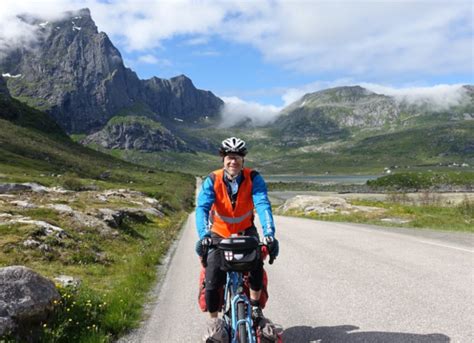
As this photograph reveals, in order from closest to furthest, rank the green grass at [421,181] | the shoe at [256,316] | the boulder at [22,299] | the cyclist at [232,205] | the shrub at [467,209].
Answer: the shoe at [256,316]
the cyclist at [232,205]
the boulder at [22,299]
the shrub at [467,209]
the green grass at [421,181]

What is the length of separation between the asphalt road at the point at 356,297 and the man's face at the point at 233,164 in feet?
9.94

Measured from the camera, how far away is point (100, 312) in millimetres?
8180

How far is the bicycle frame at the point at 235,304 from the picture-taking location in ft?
17.8

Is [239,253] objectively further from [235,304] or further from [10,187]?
[10,187]

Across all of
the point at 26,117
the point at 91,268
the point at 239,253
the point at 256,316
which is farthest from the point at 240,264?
the point at 26,117

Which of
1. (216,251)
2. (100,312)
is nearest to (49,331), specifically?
(100,312)

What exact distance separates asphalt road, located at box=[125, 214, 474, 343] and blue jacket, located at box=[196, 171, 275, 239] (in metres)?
2.17

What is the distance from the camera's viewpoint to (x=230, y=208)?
6309mm

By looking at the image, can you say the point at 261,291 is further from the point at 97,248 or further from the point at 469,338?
the point at 97,248

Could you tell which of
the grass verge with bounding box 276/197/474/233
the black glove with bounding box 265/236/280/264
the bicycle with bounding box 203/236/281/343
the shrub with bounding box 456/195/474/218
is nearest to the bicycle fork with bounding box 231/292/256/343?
the bicycle with bounding box 203/236/281/343

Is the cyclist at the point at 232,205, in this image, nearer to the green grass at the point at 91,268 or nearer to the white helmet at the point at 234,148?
the white helmet at the point at 234,148

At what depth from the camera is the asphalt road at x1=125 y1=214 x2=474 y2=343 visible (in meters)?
7.02

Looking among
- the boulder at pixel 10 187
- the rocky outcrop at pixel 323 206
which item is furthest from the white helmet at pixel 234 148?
the boulder at pixel 10 187

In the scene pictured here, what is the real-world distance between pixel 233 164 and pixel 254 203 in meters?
0.72
